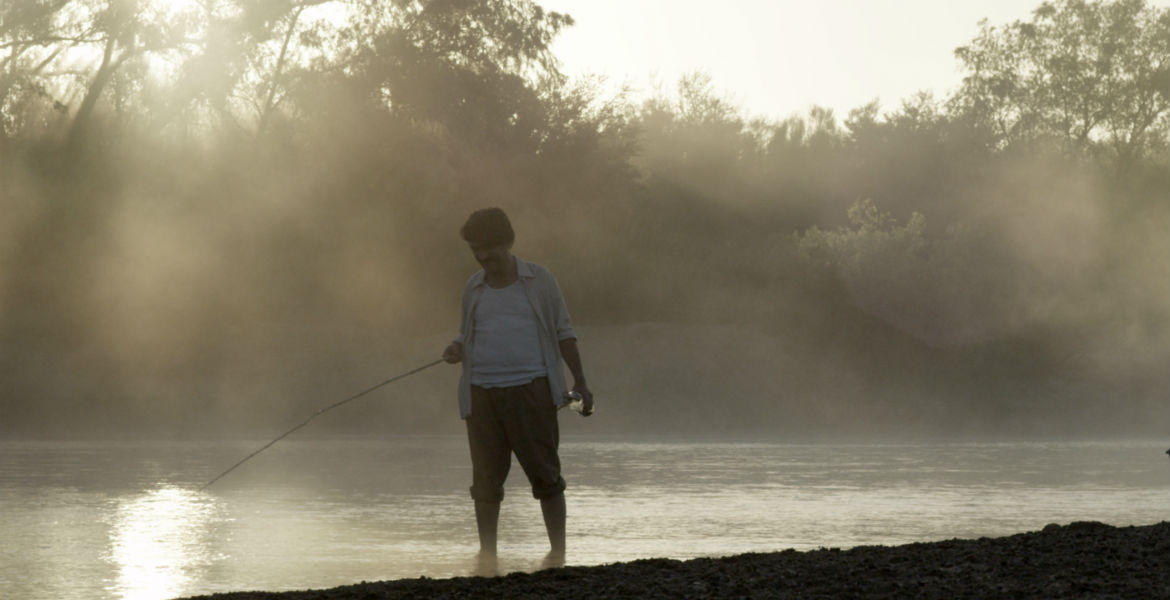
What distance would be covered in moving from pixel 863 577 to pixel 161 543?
17.2 feet

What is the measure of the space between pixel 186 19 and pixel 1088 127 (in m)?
33.8

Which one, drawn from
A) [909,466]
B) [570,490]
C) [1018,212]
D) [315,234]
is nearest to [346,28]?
[315,234]

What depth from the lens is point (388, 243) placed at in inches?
1454

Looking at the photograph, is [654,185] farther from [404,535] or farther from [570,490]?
[404,535]

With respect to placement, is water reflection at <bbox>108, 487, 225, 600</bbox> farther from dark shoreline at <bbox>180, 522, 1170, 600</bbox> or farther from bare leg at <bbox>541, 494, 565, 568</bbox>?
bare leg at <bbox>541, 494, 565, 568</bbox>

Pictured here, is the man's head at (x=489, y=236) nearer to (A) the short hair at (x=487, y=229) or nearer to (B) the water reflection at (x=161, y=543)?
(A) the short hair at (x=487, y=229)

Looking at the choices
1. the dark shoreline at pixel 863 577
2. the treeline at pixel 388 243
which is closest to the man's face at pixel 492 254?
the dark shoreline at pixel 863 577

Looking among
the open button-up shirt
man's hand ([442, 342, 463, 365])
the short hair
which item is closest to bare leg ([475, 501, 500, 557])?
the open button-up shirt

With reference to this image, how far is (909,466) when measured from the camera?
64.7 ft

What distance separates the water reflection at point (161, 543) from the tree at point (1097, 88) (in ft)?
154

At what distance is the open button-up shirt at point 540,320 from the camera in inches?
353

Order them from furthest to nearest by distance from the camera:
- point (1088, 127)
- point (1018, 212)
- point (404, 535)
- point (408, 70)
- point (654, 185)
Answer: point (1088, 127)
point (654, 185)
point (1018, 212)
point (408, 70)
point (404, 535)

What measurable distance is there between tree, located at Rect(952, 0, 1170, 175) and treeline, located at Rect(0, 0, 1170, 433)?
40.4 ft

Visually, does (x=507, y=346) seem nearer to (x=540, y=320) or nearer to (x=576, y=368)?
(x=540, y=320)
